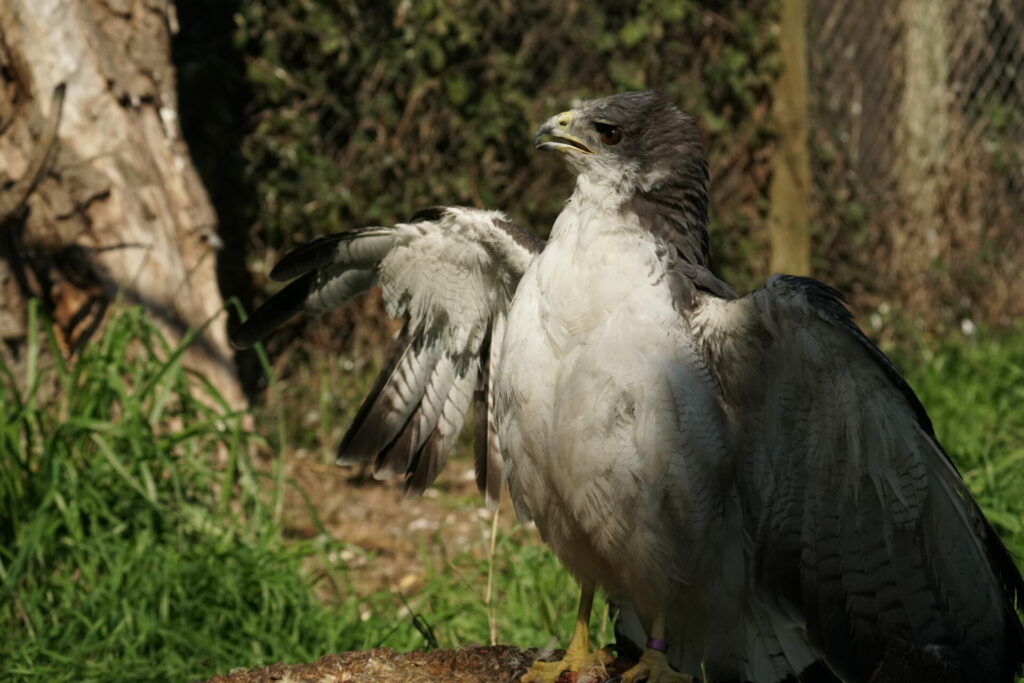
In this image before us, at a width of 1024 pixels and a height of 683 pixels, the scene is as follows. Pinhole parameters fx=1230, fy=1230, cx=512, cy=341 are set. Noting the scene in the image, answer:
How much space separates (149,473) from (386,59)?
3.27 metres

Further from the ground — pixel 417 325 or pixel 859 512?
pixel 417 325

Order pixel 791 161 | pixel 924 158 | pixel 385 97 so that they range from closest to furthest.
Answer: pixel 385 97 < pixel 791 161 < pixel 924 158

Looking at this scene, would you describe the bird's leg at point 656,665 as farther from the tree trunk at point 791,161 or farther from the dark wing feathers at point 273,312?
the tree trunk at point 791,161

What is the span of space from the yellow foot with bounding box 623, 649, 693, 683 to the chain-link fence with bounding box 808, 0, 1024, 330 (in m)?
5.45

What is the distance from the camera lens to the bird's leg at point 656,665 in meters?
3.21

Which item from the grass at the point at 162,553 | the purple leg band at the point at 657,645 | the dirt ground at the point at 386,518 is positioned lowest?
the dirt ground at the point at 386,518

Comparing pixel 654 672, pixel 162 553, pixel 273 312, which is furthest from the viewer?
pixel 162 553

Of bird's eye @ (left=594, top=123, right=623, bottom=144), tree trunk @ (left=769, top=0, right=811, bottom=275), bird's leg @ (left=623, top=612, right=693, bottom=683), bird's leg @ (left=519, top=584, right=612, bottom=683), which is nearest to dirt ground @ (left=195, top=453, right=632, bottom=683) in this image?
bird's leg @ (left=519, top=584, right=612, bottom=683)

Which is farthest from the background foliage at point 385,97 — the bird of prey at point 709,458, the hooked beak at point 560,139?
the bird of prey at point 709,458

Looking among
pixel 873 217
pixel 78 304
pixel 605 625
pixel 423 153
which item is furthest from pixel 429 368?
pixel 873 217

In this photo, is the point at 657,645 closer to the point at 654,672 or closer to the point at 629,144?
the point at 654,672

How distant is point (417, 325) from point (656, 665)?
1395 mm

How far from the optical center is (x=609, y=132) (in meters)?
3.42

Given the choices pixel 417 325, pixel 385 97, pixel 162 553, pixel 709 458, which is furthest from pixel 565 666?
pixel 385 97
